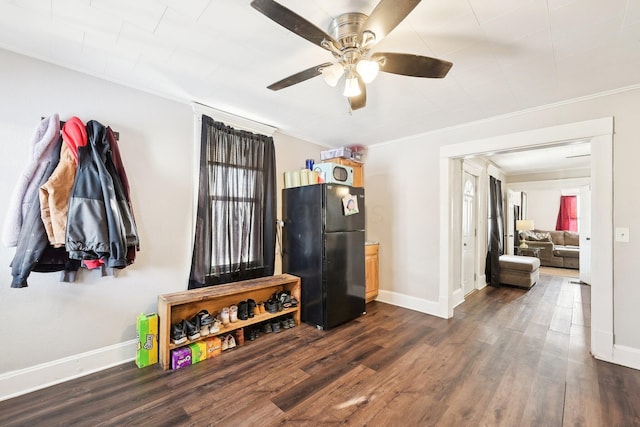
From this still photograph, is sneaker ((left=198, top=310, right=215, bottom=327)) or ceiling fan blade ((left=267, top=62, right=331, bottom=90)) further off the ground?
ceiling fan blade ((left=267, top=62, right=331, bottom=90))

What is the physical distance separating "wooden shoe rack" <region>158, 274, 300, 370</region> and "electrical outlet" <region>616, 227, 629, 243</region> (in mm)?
3088

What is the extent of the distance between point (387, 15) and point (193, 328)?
266 centimetres

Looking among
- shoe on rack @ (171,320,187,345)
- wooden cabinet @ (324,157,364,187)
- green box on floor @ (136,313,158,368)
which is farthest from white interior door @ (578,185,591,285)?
green box on floor @ (136,313,158,368)

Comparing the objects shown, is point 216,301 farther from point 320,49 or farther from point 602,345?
point 602,345

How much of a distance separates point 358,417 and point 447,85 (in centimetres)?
261

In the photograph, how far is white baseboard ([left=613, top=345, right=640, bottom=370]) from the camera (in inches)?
86.9

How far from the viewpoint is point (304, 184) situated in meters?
3.41

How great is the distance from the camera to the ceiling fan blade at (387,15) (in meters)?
1.08

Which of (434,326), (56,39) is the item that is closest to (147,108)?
(56,39)

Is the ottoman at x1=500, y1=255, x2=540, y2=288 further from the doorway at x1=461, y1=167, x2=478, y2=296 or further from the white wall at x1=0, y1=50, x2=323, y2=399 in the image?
the white wall at x1=0, y1=50, x2=323, y2=399

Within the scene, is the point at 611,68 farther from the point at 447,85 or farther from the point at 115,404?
the point at 115,404

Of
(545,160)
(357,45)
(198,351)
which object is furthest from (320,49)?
(545,160)

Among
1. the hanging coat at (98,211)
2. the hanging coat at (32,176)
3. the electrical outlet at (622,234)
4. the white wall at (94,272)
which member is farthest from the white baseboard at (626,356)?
the hanging coat at (32,176)

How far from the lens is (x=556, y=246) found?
277 inches
